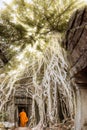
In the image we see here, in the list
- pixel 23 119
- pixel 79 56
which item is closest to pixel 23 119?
pixel 23 119

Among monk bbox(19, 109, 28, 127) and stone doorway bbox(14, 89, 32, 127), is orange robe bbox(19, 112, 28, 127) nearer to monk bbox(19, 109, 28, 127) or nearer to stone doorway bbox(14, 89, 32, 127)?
monk bbox(19, 109, 28, 127)

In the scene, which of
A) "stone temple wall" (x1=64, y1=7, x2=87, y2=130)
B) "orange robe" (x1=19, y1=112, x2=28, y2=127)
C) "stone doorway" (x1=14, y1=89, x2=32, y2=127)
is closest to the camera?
"stone temple wall" (x1=64, y1=7, x2=87, y2=130)

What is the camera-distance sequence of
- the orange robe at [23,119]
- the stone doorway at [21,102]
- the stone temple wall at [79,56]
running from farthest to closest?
A: the orange robe at [23,119] < the stone doorway at [21,102] < the stone temple wall at [79,56]

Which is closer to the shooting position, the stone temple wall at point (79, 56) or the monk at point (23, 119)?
the stone temple wall at point (79, 56)

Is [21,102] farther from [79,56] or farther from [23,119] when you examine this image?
[79,56]

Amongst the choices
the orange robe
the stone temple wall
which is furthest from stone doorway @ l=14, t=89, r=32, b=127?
the stone temple wall

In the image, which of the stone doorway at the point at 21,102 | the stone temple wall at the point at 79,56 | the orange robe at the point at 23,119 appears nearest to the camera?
the stone temple wall at the point at 79,56

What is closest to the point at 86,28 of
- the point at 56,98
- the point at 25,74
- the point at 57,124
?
the point at 57,124

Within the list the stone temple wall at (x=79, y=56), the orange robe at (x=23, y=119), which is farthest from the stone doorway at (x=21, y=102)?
the stone temple wall at (x=79, y=56)

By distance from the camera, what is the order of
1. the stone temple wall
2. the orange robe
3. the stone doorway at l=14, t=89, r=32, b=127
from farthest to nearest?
the orange robe, the stone doorway at l=14, t=89, r=32, b=127, the stone temple wall

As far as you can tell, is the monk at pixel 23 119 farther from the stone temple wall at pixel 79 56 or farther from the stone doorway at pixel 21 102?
the stone temple wall at pixel 79 56

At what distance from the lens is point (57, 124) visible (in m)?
10.1

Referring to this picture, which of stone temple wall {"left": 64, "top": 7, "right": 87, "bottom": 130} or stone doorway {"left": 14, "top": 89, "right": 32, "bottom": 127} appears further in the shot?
stone doorway {"left": 14, "top": 89, "right": 32, "bottom": 127}

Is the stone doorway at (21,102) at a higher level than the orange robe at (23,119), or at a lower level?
higher
